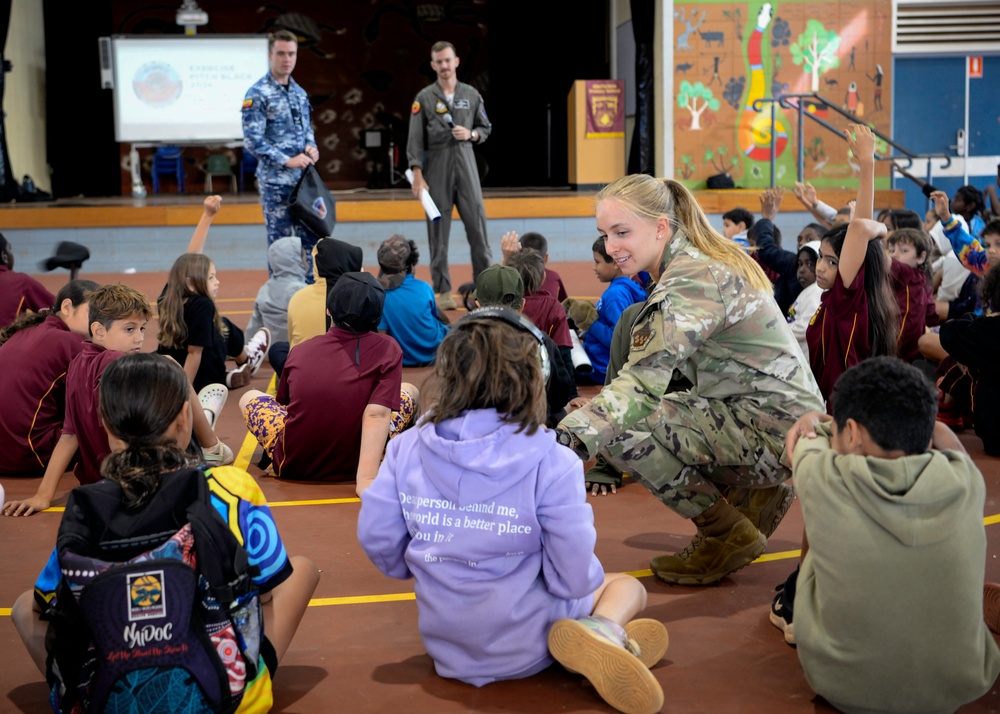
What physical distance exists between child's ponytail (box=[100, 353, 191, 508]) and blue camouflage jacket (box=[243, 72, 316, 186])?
514 cm

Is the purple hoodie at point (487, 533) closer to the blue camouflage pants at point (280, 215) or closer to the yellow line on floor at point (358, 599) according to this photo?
the yellow line on floor at point (358, 599)

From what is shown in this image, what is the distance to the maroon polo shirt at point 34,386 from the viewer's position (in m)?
4.14

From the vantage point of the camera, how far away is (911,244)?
5.74 metres

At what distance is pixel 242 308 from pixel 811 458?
267 inches

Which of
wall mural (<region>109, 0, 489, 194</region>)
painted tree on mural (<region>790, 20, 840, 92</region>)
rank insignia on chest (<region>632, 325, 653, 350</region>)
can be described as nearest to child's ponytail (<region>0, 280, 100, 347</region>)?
rank insignia on chest (<region>632, 325, 653, 350</region>)

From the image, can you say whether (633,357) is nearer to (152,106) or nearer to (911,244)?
(911,244)

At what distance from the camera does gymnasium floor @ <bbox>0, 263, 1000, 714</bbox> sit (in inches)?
95.1

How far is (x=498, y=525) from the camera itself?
2297 millimetres

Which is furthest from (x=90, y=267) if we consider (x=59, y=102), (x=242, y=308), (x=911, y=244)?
Result: (x=911, y=244)

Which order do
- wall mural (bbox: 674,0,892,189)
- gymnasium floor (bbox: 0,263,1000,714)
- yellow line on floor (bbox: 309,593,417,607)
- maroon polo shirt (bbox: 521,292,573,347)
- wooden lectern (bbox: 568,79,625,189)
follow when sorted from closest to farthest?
1. gymnasium floor (bbox: 0,263,1000,714)
2. yellow line on floor (bbox: 309,593,417,607)
3. maroon polo shirt (bbox: 521,292,573,347)
4. wall mural (bbox: 674,0,892,189)
5. wooden lectern (bbox: 568,79,625,189)

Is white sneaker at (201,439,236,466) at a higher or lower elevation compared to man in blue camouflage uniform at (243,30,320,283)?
lower

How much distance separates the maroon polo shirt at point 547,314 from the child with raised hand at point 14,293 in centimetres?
217

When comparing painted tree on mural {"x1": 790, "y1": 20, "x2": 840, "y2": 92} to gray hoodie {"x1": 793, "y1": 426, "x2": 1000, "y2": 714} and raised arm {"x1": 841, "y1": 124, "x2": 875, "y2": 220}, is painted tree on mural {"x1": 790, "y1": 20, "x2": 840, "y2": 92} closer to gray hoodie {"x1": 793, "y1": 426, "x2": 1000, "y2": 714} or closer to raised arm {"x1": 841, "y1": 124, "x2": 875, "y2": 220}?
raised arm {"x1": 841, "y1": 124, "x2": 875, "y2": 220}

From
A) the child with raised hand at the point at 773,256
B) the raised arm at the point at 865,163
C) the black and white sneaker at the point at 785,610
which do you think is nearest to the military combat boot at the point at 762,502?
the black and white sneaker at the point at 785,610
